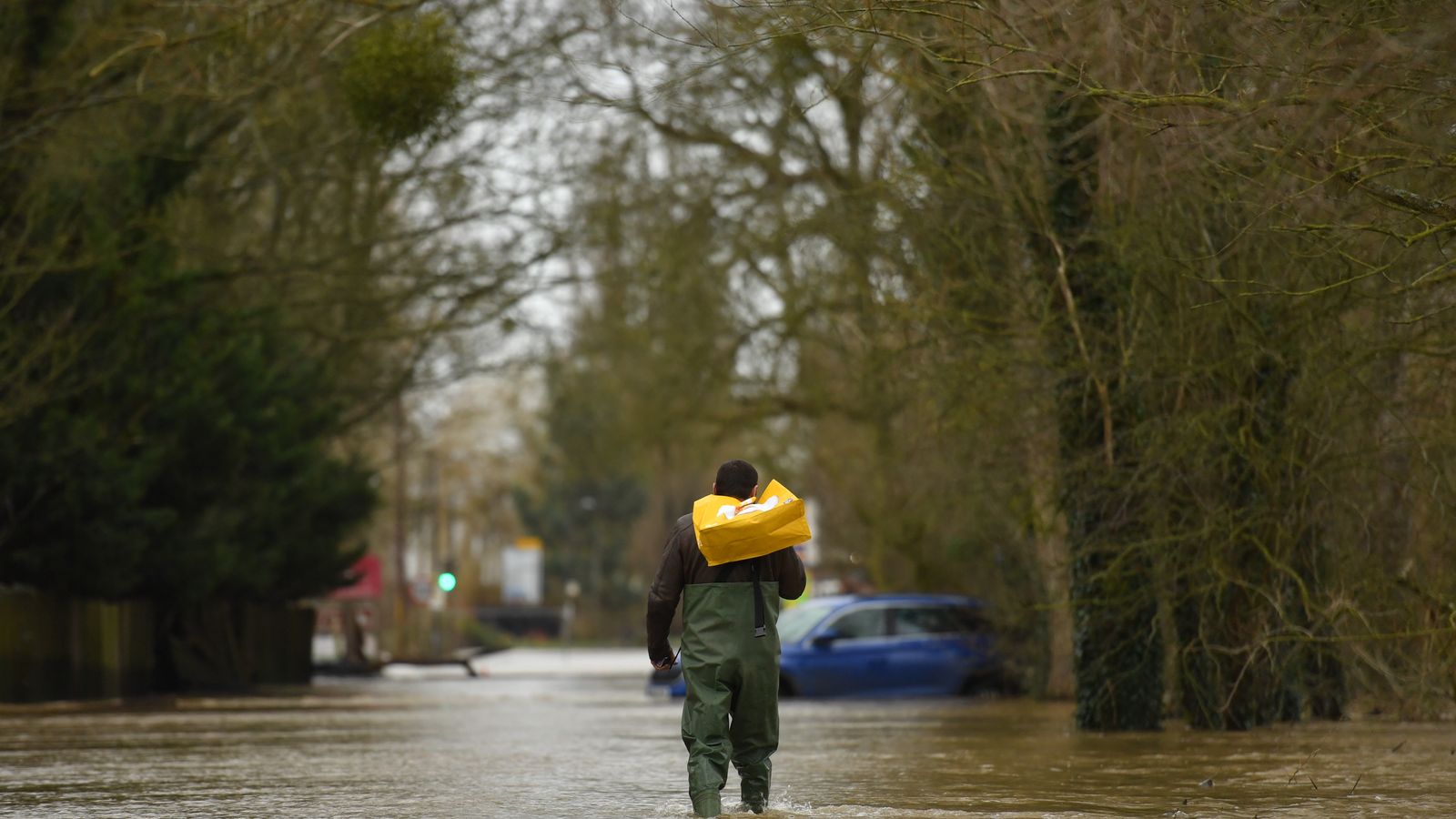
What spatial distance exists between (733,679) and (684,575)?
548mm

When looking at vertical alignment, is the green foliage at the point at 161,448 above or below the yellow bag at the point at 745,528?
above

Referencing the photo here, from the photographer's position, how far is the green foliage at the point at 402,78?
17969 mm

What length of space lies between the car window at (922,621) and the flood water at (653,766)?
4004 mm

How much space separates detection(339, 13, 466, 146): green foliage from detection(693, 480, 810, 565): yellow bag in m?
8.15

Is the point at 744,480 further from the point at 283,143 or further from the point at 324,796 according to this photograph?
the point at 283,143

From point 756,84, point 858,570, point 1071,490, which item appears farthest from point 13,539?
point 858,570

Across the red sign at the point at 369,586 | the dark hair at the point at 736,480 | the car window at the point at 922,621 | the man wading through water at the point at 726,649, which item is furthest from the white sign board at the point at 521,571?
the man wading through water at the point at 726,649

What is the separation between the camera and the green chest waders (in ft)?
34.7

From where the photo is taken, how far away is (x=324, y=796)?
12789 millimetres

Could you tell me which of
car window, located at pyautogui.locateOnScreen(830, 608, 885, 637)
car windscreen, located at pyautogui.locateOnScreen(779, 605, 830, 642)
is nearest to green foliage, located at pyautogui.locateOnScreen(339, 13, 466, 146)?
car windscreen, located at pyautogui.locateOnScreen(779, 605, 830, 642)

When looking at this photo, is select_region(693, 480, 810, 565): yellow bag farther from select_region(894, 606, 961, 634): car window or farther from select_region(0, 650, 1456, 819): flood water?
select_region(894, 606, 961, 634): car window

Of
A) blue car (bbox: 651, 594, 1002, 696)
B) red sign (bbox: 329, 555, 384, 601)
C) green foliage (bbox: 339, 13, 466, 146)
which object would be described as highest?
green foliage (bbox: 339, 13, 466, 146)

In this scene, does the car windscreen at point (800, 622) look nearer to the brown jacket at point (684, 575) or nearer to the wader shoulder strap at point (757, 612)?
the brown jacket at point (684, 575)

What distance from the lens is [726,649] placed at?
10.7 m
